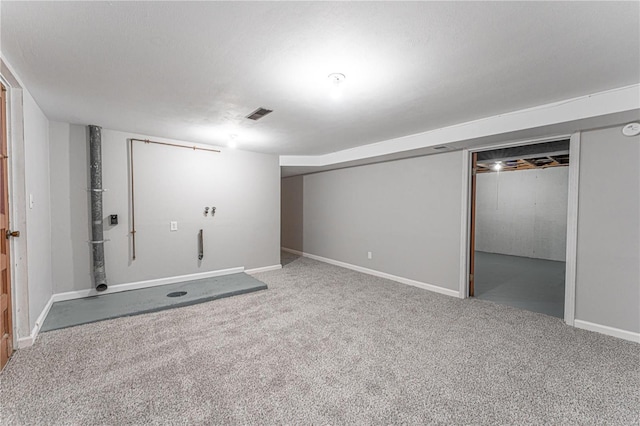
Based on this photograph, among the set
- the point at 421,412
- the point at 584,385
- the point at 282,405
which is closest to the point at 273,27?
the point at 282,405

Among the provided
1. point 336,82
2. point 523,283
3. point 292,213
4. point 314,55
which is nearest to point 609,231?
point 523,283

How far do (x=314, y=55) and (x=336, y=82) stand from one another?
1.31ft

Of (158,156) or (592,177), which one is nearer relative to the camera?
(592,177)

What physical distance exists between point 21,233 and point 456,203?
4828 millimetres

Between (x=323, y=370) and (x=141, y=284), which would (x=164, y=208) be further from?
(x=323, y=370)

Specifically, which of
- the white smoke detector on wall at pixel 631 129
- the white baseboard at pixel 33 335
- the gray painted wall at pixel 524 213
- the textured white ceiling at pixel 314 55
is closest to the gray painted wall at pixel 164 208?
the white baseboard at pixel 33 335

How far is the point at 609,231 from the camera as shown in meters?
2.87

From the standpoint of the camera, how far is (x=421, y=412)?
1.77 m

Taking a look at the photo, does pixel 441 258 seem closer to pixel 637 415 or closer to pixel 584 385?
pixel 584 385

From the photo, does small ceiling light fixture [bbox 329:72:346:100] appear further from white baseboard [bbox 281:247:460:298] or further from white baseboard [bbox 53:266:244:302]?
white baseboard [bbox 53:266:244:302]

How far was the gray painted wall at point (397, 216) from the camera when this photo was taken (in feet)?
13.7

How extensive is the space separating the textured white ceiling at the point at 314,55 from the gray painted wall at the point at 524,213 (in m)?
5.34

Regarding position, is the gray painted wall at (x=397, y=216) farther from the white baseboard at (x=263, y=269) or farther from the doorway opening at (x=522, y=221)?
the white baseboard at (x=263, y=269)

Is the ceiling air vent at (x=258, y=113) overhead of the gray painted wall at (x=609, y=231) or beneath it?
overhead
